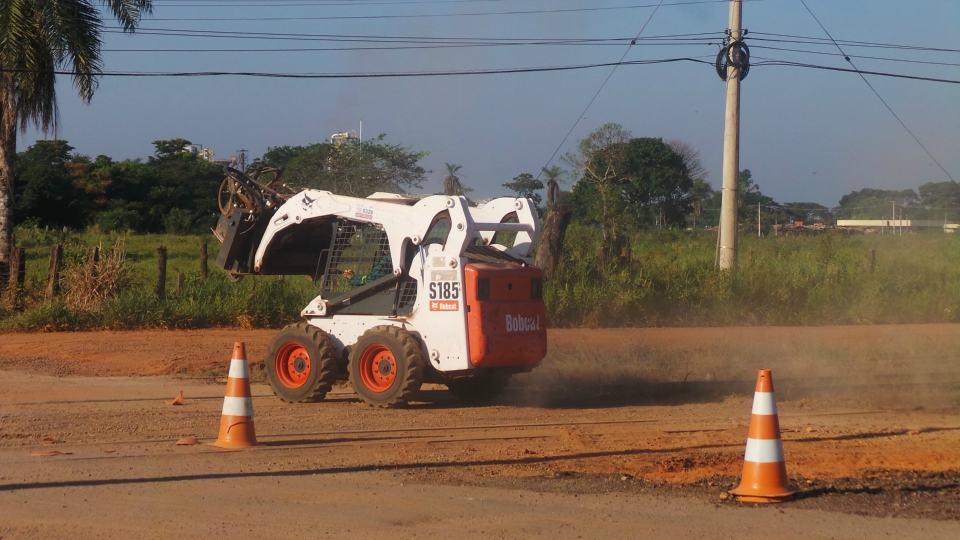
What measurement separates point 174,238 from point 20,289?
2696cm

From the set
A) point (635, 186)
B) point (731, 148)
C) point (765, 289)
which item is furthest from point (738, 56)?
point (635, 186)

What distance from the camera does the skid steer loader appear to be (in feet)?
30.4

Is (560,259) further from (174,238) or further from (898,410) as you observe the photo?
(174,238)

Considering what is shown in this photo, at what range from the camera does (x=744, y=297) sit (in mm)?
20281

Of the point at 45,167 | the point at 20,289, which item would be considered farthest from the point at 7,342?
the point at 45,167

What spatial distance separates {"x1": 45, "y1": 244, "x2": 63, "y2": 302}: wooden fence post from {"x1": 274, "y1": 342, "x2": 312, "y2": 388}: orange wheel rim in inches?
380

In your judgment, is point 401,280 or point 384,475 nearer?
point 384,475

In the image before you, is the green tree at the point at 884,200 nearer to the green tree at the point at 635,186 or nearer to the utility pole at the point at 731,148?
the utility pole at the point at 731,148

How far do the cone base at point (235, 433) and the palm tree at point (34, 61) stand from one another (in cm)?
1536

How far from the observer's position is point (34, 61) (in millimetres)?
20109

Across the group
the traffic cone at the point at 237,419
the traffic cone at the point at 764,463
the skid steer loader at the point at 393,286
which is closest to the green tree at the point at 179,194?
the skid steer loader at the point at 393,286

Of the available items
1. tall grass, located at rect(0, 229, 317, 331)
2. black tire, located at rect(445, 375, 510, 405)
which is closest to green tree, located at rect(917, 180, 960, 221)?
black tire, located at rect(445, 375, 510, 405)

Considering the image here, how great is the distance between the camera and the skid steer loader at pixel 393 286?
9258 millimetres

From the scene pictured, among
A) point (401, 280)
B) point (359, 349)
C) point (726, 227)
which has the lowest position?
point (359, 349)
